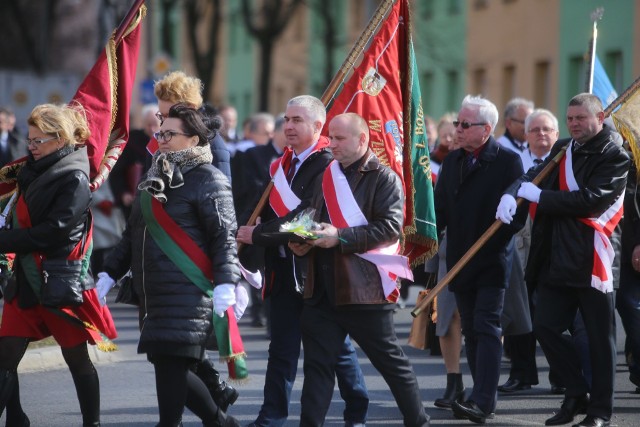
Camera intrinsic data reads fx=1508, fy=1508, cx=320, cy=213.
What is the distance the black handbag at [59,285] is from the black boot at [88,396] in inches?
17.1

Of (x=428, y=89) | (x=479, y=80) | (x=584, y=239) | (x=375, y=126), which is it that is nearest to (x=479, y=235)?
(x=584, y=239)

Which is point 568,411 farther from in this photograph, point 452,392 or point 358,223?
point 358,223

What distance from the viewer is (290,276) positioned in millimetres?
8367

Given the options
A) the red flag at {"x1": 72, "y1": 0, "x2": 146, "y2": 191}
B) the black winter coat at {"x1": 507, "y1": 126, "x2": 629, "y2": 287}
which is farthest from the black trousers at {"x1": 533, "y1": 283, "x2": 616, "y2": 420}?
the red flag at {"x1": 72, "y1": 0, "x2": 146, "y2": 191}

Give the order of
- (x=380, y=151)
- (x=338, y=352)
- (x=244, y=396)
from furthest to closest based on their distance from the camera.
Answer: (x=244, y=396) < (x=380, y=151) < (x=338, y=352)

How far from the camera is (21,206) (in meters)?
7.97

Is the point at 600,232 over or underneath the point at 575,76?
underneath

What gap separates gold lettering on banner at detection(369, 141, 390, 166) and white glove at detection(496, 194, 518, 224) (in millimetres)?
692

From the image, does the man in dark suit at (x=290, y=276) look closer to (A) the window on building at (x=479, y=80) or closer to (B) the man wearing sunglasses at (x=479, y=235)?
(B) the man wearing sunglasses at (x=479, y=235)

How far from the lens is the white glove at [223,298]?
713cm

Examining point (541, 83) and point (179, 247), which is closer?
point (179, 247)

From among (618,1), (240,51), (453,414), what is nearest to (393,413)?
(453,414)

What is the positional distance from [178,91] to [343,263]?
62.7 inches

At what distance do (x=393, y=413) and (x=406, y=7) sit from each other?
2474 millimetres
